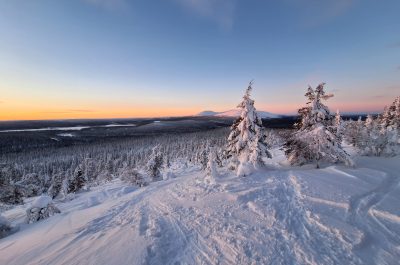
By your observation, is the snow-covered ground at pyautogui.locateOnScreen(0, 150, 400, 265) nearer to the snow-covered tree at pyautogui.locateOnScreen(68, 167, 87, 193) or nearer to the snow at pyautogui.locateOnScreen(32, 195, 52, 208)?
the snow at pyautogui.locateOnScreen(32, 195, 52, 208)

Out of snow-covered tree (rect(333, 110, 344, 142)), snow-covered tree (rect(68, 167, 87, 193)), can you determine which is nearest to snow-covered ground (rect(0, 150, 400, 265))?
snow-covered tree (rect(333, 110, 344, 142))

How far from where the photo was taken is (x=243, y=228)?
8039 millimetres

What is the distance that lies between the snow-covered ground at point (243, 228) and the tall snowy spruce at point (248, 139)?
11.8 feet

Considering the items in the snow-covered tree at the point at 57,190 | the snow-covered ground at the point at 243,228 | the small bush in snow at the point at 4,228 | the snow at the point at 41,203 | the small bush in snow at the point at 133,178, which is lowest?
the snow-covered tree at the point at 57,190

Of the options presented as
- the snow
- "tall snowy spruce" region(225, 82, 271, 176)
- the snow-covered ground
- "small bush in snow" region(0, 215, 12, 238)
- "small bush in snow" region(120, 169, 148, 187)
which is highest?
"tall snowy spruce" region(225, 82, 271, 176)

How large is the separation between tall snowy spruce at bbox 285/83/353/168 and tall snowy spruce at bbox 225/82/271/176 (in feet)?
8.75

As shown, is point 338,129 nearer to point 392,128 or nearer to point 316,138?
point 392,128

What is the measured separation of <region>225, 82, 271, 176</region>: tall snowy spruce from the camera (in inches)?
639

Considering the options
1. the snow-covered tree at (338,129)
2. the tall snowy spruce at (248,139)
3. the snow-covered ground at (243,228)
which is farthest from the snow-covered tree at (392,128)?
the tall snowy spruce at (248,139)

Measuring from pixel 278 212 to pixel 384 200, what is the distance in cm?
485

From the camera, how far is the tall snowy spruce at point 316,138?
16078mm

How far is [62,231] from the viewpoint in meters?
10.1

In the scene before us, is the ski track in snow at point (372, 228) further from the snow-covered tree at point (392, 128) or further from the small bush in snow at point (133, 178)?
the small bush in snow at point (133, 178)

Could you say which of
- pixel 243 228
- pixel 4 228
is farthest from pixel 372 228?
pixel 4 228
